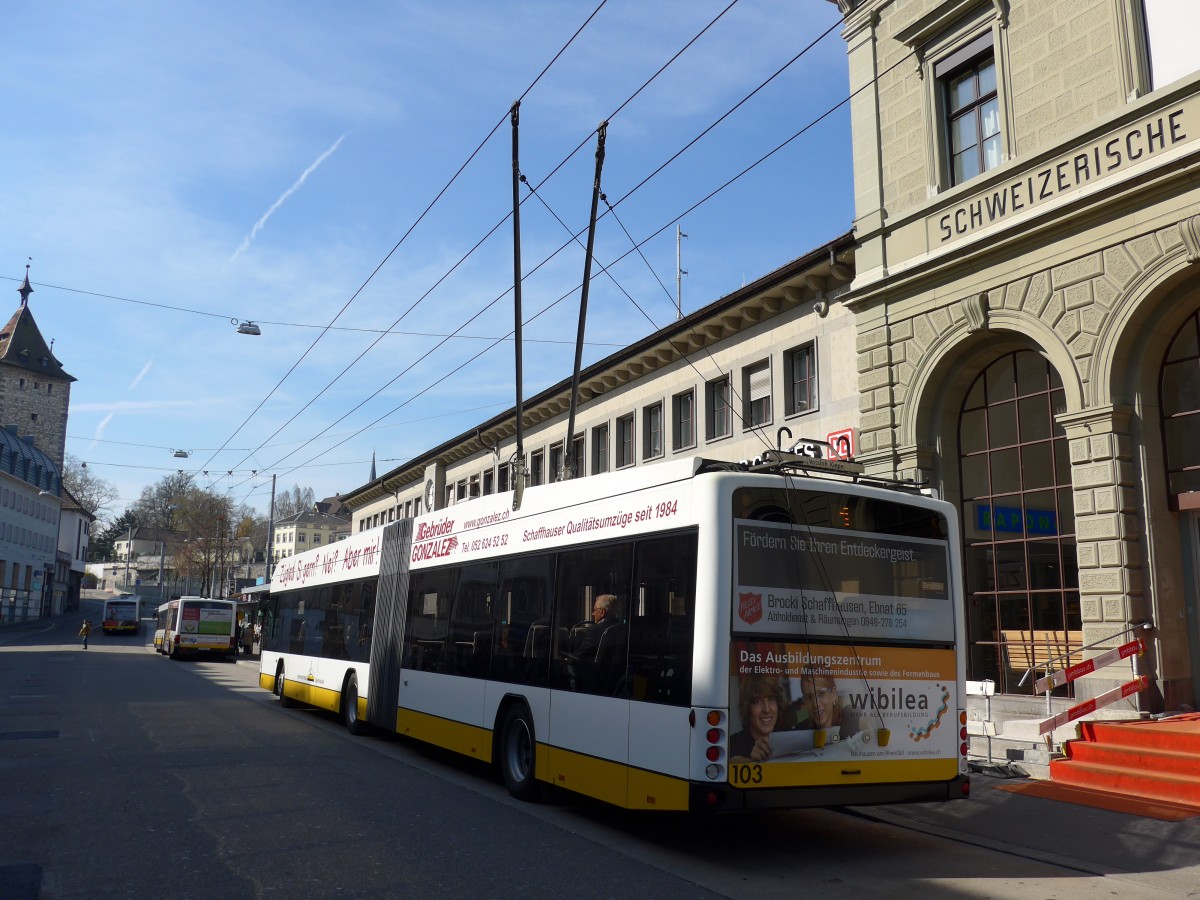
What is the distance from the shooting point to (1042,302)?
1391 cm

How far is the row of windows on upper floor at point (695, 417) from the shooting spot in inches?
811

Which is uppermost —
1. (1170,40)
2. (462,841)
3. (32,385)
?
(32,385)

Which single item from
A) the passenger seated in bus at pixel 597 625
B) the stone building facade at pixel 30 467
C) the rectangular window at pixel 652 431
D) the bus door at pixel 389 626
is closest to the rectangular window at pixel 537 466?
the rectangular window at pixel 652 431

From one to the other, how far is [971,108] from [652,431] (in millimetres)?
12820

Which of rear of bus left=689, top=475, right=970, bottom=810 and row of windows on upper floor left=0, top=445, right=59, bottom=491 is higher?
row of windows on upper floor left=0, top=445, right=59, bottom=491

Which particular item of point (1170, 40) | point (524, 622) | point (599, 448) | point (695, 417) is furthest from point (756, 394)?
point (524, 622)

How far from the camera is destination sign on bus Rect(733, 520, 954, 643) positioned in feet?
25.3

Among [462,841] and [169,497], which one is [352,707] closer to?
[462,841]

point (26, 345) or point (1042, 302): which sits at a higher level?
point (26, 345)

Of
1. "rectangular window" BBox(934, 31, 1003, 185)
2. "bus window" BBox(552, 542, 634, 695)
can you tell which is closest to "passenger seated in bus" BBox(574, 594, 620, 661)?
"bus window" BBox(552, 542, 634, 695)

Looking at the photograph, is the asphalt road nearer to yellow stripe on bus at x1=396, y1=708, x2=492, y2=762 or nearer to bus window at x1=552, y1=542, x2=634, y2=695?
yellow stripe on bus at x1=396, y1=708, x2=492, y2=762

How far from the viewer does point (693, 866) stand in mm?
7504

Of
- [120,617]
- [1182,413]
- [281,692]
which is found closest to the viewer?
[1182,413]

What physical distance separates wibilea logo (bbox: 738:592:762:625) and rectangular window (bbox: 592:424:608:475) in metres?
21.2
